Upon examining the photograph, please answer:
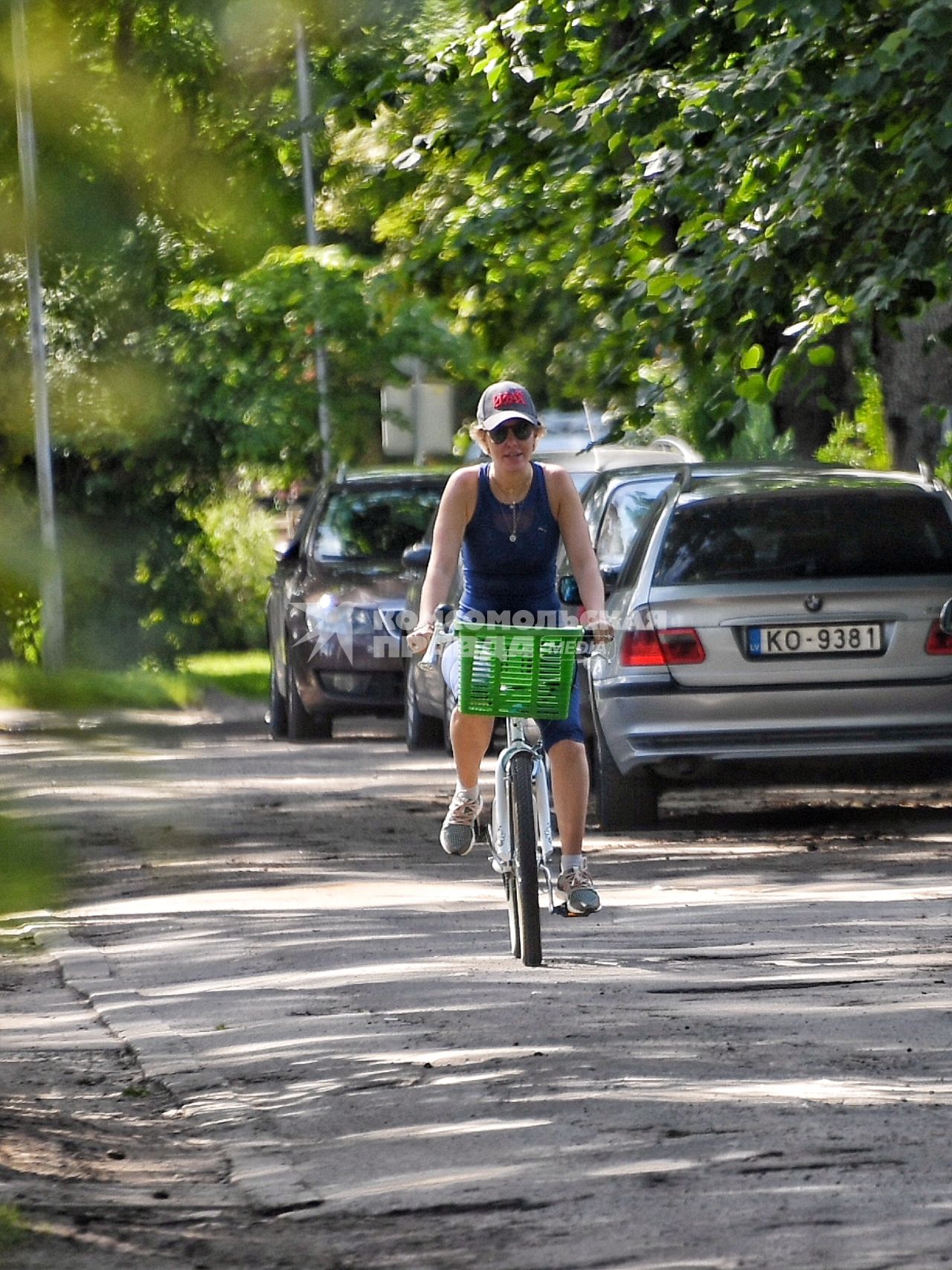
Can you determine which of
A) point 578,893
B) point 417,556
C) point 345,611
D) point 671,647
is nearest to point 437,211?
point 345,611

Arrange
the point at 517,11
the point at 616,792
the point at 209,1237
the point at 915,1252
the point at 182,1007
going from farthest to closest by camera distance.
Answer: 1. the point at 517,11
2. the point at 616,792
3. the point at 182,1007
4. the point at 209,1237
5. the point at 915,1252

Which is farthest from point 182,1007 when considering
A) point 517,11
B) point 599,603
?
point 517,11

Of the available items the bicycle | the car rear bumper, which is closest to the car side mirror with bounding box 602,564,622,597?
the car rear bumper

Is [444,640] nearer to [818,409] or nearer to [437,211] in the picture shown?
[818,409]

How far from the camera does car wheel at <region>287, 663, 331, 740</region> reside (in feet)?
61.0

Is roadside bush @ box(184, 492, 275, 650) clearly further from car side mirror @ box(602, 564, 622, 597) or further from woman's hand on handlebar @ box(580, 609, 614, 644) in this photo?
car side mirror @ box(602, 564, 622, 597)

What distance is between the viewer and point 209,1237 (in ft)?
15.1

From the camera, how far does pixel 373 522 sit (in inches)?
741

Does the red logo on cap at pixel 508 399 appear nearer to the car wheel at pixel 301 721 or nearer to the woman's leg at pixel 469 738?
the woman's leg at pixel 469 738

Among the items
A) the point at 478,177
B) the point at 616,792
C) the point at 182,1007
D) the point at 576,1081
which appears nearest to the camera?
the point at 576,1081

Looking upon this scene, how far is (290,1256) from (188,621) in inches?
86.5

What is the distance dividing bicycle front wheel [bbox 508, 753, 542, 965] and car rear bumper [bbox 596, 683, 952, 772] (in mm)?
3531

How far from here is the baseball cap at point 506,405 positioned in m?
7.58

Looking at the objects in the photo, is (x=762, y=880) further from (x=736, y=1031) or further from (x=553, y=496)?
(x=736, y=1031)
